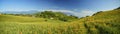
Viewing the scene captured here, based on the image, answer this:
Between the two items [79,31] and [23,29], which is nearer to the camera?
[79,31]

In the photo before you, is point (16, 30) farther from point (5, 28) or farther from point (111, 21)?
point (111, 21)

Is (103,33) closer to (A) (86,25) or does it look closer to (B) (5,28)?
(A) (86,25)

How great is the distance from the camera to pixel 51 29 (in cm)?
1276

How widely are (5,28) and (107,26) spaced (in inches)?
252

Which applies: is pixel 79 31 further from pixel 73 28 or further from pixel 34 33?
pixel 34 33

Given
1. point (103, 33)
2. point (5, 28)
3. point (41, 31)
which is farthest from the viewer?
point (5, 28)

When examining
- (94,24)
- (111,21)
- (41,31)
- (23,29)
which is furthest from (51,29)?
(111,21)

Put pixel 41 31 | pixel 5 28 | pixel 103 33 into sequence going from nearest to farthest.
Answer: pixel 103 33
pixel 41 31
pixel 5 28

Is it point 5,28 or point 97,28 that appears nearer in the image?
point 97,28

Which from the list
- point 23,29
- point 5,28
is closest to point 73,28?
point 23,29

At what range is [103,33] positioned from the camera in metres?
11.7

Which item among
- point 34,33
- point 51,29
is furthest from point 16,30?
point 51,29

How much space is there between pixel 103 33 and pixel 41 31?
3602 mm

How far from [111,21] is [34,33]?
15.2 ft
